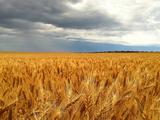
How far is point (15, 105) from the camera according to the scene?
139 cm

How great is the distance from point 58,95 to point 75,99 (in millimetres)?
245

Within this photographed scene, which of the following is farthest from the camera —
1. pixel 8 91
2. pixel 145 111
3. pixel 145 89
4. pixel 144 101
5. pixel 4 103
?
pixel 145 89

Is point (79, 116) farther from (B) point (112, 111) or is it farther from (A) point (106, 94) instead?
(A) point (106, 94)

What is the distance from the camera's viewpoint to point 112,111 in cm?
135

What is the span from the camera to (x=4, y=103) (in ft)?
4.66

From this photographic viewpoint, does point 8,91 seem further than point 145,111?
Yes

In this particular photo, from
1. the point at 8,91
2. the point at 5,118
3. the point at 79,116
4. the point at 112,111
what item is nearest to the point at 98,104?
the point at 112,111

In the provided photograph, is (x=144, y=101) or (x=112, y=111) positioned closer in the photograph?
(x=112, y=111)

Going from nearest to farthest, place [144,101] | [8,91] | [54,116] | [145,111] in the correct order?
[54,116] → [145,111] → [144,101] → [8,91]

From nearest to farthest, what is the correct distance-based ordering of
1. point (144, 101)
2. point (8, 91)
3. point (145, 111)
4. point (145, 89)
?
point (145, 111) < point (144, 101) < point (8, 91) < point (145, 89)

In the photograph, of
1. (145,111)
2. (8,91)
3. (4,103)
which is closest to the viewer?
(145,111)

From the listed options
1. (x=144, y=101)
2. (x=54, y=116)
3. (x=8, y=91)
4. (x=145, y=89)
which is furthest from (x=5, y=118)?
(x=145, y=89)

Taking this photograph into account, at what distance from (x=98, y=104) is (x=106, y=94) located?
225 millimetres

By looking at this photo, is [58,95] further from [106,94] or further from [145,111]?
[145,111]
